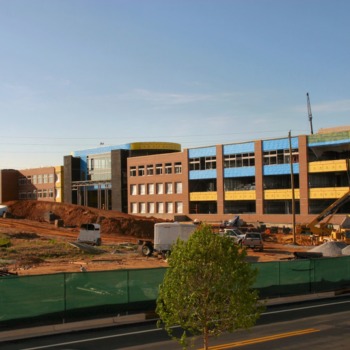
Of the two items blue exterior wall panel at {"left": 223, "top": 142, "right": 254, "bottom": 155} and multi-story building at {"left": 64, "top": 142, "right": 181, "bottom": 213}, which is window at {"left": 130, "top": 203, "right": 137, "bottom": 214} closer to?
multi-story building at {"left": 64, "top": 142, "right": 181, "bottom": 213}

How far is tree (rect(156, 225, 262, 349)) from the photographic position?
11.4 meters

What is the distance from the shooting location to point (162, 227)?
43.8 metres

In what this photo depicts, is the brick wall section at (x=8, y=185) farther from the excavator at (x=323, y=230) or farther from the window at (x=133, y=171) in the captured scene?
the excavator at (x=323, y=230)

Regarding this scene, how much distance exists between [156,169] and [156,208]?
293 inches

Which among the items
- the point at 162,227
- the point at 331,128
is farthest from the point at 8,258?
the point at 331,128

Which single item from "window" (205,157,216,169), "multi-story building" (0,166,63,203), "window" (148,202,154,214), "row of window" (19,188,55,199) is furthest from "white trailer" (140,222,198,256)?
"row of window" (19,188,55,199)

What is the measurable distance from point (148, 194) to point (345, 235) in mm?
49778

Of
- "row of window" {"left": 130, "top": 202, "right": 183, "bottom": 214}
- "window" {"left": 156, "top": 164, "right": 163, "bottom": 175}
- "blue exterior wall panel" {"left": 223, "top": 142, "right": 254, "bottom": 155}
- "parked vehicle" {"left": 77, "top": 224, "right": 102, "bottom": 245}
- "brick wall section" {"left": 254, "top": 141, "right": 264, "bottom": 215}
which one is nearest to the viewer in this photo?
"parked vehicle" {"left": 77, "top": 224, "right": 102, "bottom": 245}

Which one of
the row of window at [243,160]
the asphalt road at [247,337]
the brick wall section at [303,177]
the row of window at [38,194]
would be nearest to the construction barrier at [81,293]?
the asphalt road at [247,337]

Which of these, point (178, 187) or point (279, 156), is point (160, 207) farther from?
point (279, 156)

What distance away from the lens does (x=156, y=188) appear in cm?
9788

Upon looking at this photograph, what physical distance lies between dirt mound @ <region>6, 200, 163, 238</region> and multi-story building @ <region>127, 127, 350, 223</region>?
12.3 metres

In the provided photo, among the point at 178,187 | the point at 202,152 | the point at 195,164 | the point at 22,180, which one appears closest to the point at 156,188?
the point at 178,187

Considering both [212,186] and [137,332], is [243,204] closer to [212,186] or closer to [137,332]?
[212,186]
